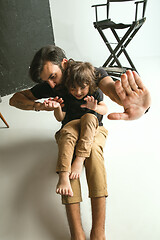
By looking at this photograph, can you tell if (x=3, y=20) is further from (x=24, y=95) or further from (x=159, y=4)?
(x=159, y=4)

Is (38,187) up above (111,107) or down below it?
below

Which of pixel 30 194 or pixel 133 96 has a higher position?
pixel 133 96

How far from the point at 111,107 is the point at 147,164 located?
910 millimetres

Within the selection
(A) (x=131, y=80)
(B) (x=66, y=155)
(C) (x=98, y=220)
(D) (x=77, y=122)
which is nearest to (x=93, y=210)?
(C) (x=98, y=220)

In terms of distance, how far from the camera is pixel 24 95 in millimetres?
1497

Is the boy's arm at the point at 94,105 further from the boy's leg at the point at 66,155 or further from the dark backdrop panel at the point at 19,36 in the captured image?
the dark backdrop panel at the point at 19,36

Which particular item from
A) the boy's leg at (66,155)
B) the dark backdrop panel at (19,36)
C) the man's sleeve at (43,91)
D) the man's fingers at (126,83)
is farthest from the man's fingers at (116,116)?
the dark backdrop panel at (19,36)

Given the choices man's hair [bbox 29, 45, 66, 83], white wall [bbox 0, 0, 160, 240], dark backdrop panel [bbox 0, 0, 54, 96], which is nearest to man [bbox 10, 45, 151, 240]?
man's hair [bbox 29, 45, 66, 83]

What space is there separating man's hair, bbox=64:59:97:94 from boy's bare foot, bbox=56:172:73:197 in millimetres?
514

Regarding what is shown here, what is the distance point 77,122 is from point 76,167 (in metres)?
0.31

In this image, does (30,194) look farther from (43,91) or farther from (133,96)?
(133,96)

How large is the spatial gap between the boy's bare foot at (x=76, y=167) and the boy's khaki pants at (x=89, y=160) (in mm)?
23

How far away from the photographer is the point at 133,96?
0.99 meters

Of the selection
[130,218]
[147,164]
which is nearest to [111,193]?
[130,218]
